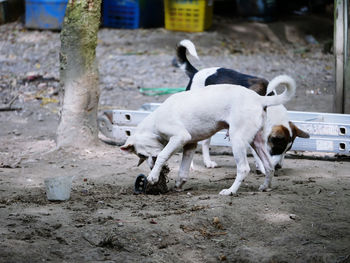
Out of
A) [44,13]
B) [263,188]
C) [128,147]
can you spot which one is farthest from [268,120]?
[44,13]

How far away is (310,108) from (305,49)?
5.15 meters

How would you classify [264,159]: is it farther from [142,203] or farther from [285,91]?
[142,203]

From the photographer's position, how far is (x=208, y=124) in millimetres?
5430

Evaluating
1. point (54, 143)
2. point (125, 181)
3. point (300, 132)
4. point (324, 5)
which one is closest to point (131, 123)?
point (54, 143)

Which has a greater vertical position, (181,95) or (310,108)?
(181,95)

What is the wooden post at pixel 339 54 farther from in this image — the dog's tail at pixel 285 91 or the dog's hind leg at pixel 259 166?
the dog's tail at pixel 285 91

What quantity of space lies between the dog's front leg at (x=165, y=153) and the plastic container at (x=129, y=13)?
975 centimetres

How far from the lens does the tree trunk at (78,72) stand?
7.10 meters

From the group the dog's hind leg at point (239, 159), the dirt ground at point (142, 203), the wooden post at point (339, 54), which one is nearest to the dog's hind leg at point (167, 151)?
the dirt ground at point (142, 203)

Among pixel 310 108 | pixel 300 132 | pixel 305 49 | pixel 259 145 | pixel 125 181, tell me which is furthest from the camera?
pixel 305 49

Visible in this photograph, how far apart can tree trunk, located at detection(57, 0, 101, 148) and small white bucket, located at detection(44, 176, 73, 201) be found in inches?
81.7

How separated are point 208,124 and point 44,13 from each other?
1007cm

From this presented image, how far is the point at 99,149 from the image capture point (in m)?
7.28

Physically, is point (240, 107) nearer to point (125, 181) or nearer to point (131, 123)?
point (125, 181)
